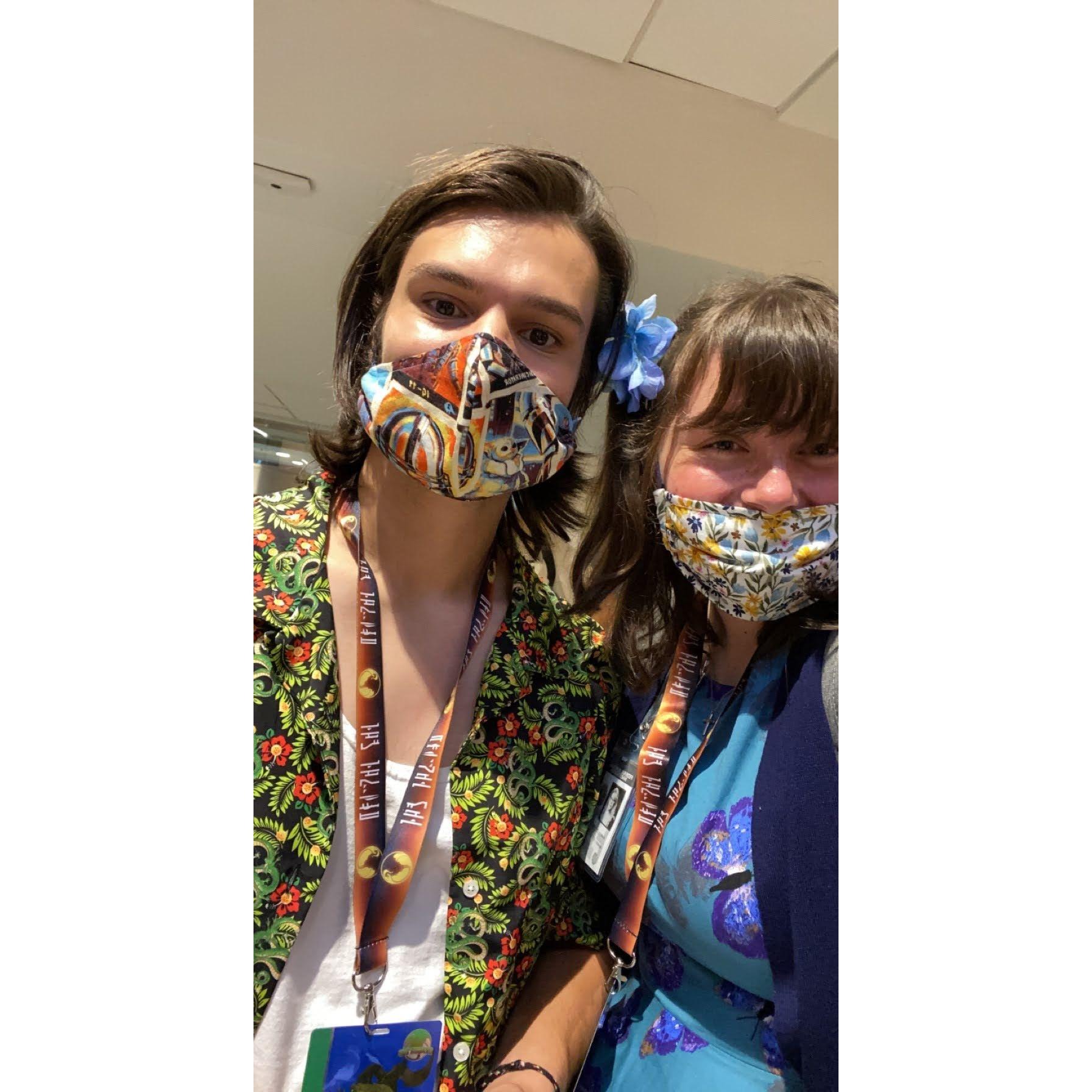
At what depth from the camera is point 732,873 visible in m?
1.01

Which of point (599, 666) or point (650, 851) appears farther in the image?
point (599, 666)

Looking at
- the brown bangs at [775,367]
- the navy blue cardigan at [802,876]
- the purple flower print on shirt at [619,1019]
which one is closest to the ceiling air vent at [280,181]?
the brown bangs at [775,367]

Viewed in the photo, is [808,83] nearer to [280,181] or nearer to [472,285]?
[472,285]

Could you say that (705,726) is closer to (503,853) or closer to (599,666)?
(599,666)

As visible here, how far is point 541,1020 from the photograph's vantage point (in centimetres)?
107

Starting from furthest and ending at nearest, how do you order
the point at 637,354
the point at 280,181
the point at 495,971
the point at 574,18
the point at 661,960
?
the point at 280,181, the point at 574,18, the point at 637,354, the point at 661,960, the point at 495,971

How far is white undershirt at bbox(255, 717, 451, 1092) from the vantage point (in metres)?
0.93

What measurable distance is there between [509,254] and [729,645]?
777 mm

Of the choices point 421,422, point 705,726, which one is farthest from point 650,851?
point 421,422

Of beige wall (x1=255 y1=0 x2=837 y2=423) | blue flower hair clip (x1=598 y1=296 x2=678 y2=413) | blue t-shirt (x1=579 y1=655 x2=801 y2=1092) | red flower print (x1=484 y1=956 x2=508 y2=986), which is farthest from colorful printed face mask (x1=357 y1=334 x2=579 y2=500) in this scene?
beige wall (x1=255 y1=0 x2=837 y2=423)

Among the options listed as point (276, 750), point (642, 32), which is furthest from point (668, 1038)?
point (642, 32)

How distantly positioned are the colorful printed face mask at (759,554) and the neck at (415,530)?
0.36 meters

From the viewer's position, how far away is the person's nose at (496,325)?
1.13 metres

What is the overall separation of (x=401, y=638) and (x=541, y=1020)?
61 centimetres
